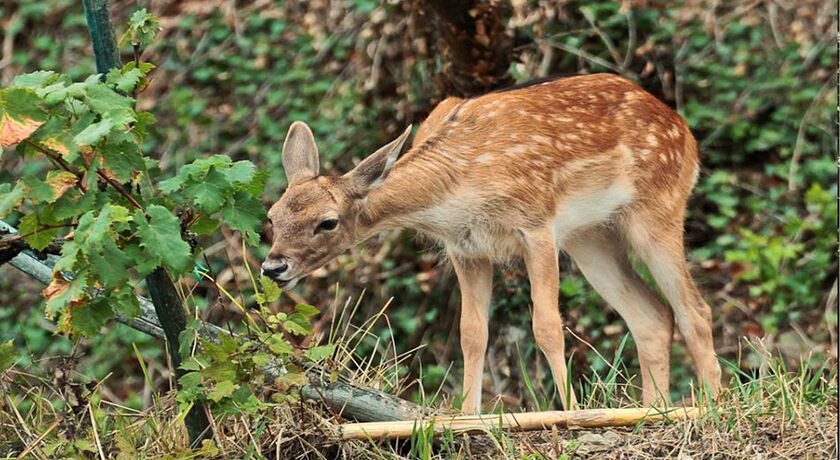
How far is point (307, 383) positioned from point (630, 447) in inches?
45.7

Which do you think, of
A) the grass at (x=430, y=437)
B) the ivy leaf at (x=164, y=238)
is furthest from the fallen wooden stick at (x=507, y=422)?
the ivy leaf at (x=164, y=238)

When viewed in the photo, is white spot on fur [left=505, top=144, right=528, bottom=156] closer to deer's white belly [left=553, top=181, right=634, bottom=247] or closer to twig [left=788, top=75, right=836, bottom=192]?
deer's white belly [left=553, top=181, right=634, bottom=247]

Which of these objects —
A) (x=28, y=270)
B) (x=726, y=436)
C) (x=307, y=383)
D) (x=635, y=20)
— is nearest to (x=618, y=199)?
(x=726, y=436)

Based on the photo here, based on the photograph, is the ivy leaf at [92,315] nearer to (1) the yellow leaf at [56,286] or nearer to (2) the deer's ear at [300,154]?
(1) the yellow leaf at [56,286]

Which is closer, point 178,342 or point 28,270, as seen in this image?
point 178,342

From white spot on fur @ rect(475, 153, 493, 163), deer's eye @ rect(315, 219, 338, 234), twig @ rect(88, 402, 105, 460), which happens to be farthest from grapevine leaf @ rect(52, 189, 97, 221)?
white spot on fur @ rect(475, 153, 493, 163)

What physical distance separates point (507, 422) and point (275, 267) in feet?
4.55

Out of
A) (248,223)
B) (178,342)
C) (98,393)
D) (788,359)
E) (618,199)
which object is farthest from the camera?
(788,359)

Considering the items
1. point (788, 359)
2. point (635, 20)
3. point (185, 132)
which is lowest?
point (788, 359)

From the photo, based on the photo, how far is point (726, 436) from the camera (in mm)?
4957

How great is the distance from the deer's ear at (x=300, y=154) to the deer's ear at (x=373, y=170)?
0.74ft

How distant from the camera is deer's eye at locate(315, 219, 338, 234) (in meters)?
6.13

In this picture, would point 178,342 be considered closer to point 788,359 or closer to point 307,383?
point 307,383

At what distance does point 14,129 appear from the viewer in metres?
4.44
